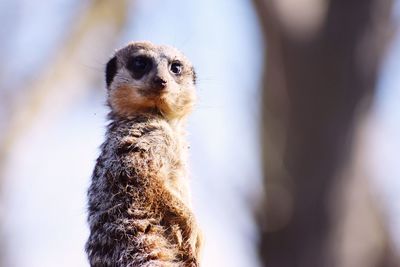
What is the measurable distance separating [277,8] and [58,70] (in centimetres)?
575

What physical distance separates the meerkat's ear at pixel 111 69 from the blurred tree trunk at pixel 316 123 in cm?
106

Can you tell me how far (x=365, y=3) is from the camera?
17.6ft

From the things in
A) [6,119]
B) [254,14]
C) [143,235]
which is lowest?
[143,235]

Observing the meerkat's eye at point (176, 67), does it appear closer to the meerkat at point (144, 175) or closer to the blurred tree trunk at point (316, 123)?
the meerkat at point (144, 175)

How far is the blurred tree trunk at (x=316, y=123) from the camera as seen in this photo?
5.05m

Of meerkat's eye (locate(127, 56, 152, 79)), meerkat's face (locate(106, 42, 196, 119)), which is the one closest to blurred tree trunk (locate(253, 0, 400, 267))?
meerkat's face (locate(106, 42, 196, 119))

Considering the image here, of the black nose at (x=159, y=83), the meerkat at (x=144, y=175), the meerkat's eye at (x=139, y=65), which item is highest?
the meerkat's eye at (x=139, y=65)

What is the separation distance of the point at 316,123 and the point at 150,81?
114cm

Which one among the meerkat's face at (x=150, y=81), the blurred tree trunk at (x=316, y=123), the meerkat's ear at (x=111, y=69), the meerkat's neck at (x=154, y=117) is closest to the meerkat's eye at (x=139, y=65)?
the meerkat's face at (x=150, y=81)

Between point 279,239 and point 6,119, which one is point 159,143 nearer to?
point 279,239

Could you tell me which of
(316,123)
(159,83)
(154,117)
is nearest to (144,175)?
(154,117)

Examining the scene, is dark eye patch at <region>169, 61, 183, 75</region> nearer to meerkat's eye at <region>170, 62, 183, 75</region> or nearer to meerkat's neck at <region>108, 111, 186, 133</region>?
meerkat's eye at <region>170, 62, 183, 75</region>

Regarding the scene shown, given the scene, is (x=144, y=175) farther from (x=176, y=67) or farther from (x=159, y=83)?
(x=176, y=67)

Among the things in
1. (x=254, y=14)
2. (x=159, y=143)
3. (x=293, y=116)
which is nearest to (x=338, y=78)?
(x=293, y=116)
